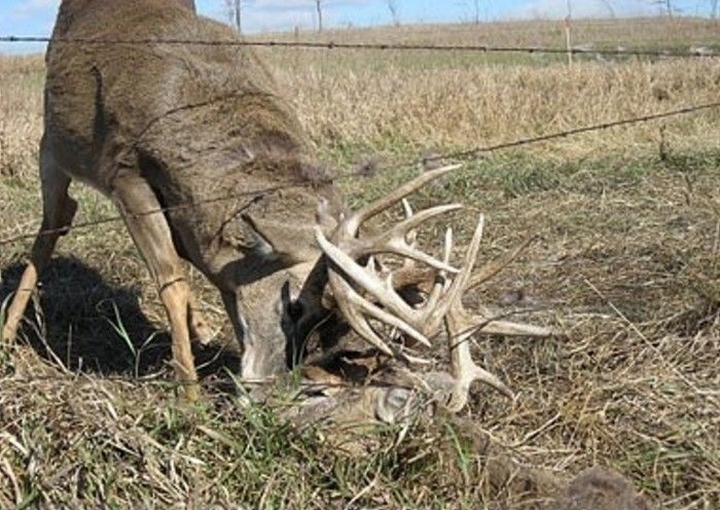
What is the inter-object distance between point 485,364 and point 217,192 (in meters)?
1.38

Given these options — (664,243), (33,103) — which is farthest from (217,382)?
(33,103)

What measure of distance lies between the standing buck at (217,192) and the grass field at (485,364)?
336 millimetres

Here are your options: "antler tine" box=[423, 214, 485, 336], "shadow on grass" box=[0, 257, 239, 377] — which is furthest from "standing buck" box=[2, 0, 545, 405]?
"shadow on grass" box=[0, 257, 239, 377]

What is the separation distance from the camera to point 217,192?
5.17 m

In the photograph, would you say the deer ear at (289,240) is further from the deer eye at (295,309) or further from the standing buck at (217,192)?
the deer eye at (295,309)

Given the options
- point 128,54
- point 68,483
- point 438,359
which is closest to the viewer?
point 68,483

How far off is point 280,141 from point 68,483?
6.30 ft

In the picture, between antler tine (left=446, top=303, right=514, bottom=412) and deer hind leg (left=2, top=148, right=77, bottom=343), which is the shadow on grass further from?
antler tine (left=446, top=303, right=514, bottom=412)

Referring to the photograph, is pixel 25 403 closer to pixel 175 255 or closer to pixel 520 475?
pixel 175 255

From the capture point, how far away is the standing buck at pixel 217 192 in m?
4.51

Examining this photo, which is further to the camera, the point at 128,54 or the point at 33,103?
the point at 33,103

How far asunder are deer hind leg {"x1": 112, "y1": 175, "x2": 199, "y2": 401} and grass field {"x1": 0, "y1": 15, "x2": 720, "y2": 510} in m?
0.25

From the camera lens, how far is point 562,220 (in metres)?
8.41

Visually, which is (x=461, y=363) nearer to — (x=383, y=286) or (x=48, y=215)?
(x=383, y=286)
